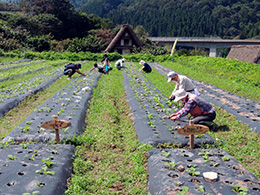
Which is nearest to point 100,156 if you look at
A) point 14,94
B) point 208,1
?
point 14,94

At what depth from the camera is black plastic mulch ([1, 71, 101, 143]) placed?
566 cm

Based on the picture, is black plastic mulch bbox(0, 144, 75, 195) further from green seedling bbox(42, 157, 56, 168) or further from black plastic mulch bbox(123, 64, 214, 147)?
black plastic mulch bbox(123, 64, 214, 147)

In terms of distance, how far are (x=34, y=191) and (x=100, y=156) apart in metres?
1.84

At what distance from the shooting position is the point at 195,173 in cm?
410

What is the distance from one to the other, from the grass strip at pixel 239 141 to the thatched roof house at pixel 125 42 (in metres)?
34.2

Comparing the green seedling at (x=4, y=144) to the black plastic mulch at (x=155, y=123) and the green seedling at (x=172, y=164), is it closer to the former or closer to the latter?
the black plastic mulch at (x=155, y=123)

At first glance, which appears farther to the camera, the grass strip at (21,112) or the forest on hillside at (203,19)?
the forest on hillside at (203,19)

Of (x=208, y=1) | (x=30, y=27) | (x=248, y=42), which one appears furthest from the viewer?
(x=208, y=1)

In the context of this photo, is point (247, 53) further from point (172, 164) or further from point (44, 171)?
point (44, 171)

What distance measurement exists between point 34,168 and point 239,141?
4314 millimetres

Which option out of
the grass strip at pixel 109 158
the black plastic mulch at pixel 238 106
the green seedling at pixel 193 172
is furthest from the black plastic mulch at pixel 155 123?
the black plastic mulch at pixel 238 106

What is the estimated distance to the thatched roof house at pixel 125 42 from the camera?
4038 cm

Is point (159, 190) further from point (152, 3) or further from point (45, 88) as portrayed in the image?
point (152, 3)

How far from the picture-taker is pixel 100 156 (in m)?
5.33
